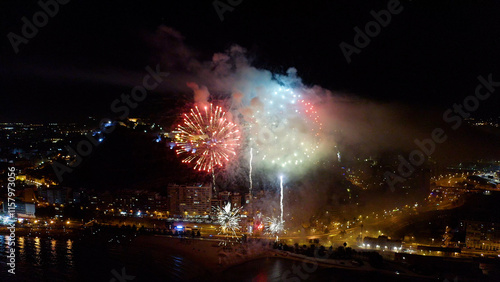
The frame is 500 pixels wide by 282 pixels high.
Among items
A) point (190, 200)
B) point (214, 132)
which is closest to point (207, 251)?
point (190, 200)

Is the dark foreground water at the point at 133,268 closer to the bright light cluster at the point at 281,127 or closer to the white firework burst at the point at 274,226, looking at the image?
the white firework burst at the point at 274,226

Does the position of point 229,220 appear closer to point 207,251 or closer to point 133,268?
point 207,251

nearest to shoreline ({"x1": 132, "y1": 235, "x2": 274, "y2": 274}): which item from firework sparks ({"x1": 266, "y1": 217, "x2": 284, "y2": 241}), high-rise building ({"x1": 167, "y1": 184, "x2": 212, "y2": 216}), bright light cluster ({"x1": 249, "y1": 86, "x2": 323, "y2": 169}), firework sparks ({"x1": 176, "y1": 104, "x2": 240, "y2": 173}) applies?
firework sparks ({"x1": 266, "y1": 217, "x2": 284, "y2": 241})

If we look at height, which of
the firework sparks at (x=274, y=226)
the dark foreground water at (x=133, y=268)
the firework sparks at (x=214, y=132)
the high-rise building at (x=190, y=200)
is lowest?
the dark foreground water at (x=133, y=268)

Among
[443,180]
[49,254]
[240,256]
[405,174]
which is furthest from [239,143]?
[443,180]

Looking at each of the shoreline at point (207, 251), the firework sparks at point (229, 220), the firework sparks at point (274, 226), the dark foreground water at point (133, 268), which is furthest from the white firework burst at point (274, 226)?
the dark foreground water at point (133, 268)
